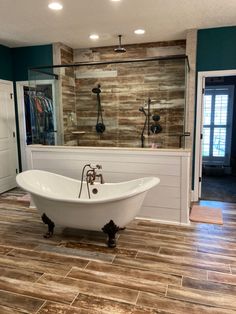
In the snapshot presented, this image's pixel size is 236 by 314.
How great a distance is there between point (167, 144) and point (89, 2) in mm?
2385

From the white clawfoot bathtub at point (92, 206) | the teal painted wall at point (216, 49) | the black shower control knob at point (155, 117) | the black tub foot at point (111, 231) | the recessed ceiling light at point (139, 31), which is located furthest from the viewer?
the black shower control knob at point (155, 117)

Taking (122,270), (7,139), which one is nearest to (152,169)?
(122,270)

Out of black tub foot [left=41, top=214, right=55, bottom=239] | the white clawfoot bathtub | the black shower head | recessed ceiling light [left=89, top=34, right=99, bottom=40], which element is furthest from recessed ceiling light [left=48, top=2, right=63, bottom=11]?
black tub foot [left=41, top=214, right=55, bottom=239]

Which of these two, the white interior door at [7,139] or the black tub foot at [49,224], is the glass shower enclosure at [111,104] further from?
the black tub foot at [49,224]

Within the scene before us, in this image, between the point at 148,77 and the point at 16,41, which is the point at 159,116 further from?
the point at 16,41

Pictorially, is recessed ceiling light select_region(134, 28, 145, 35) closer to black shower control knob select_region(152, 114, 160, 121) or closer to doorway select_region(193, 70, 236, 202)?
black shower control knob select_region(152, 114, 160, 121)

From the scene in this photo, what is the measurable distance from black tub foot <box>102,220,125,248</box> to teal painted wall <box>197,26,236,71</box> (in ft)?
9.34

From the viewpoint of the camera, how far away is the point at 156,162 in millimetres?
3473

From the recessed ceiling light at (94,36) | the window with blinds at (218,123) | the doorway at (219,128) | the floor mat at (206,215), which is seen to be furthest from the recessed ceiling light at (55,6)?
the window with blinds at (218,123)

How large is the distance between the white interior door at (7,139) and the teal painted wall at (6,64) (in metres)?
0.13

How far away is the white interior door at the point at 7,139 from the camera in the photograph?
Answer: 496 cm

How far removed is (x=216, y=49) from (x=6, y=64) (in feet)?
12.4

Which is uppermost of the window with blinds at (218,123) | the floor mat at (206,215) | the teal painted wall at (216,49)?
the teal painted wall at (216,49)

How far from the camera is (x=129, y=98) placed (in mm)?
4773
